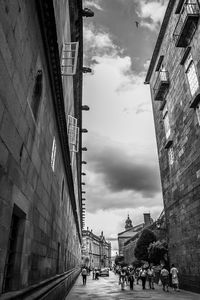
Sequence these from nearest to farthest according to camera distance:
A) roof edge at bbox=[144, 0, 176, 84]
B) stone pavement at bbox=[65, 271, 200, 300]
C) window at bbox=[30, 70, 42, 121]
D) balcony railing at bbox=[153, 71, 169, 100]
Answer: window at bbox=[30, 70, 42, 121] < stone pavement at bbox=[65, 271, 200, 300] < roof edge at bbox=[144, 0, 176, 84] < balcony railing at bbox=[153, 71, 169, 100]

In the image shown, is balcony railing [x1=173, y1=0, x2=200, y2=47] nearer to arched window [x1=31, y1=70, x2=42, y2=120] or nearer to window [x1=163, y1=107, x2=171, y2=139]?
window [x1=163, y1=107, x2=171, y2=139]

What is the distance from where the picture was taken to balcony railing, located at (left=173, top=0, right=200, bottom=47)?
12406 mm

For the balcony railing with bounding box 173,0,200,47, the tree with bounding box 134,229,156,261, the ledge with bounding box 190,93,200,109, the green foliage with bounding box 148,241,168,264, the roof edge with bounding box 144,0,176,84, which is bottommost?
the green foliage with bounding box 148,241,168,264

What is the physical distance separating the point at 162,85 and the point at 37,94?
1295cm

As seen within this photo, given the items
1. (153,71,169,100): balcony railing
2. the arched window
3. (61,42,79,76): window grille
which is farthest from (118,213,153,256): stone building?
the arched window

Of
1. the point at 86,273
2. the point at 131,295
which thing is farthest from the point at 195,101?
the point at 86,273

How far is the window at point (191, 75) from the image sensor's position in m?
13.1

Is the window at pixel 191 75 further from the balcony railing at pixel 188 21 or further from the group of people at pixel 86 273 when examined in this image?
the group of people at pixel 86 273

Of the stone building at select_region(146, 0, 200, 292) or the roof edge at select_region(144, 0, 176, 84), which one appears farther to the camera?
the roof edge at select_region(144, 0, 176, 84)

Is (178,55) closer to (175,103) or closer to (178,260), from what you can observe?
(175,103)

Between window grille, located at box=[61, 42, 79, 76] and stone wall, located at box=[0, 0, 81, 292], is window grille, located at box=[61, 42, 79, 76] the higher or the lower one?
the higher one

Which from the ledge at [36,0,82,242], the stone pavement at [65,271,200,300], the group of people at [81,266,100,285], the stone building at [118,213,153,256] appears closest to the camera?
the ledge at [36,0,82,242]

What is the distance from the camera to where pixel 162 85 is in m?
17.2

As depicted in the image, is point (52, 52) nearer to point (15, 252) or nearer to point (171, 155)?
point (15, 252)
